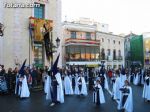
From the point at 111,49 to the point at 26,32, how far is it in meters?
41.5

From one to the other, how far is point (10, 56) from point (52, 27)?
591 centimetres

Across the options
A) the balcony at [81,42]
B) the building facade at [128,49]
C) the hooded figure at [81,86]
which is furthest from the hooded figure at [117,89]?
the building facade at [128,49]

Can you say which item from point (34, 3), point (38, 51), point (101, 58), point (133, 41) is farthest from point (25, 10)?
point (133, 41)

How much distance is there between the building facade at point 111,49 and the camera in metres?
69.2

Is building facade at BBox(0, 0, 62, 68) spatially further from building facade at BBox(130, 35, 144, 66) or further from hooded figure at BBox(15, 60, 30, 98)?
building facade at BBox(130, 35, 144, 66)

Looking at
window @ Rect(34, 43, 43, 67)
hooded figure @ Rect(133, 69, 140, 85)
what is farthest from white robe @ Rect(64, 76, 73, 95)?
hooded figure @ Rect(133, 69, 140, 85)

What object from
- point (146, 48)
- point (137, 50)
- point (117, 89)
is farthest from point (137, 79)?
point (137, 50)

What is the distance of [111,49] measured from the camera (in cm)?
7206

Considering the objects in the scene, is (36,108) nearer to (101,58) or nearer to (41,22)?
(41,22)

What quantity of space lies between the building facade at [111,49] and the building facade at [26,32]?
3350 centimetres

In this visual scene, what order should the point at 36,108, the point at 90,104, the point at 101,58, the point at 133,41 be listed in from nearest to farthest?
the point at 36,108, the point at 90,104, the point at 101,58, the point at 133,41

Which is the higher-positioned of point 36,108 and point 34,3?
point 34,3

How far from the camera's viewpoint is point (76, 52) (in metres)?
59.5
